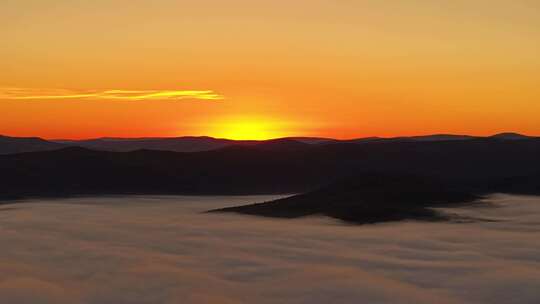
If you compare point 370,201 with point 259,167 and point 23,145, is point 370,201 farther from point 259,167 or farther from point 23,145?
point 23,145

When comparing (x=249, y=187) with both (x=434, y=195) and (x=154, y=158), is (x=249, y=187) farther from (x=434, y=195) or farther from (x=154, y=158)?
(x=434, y=195)

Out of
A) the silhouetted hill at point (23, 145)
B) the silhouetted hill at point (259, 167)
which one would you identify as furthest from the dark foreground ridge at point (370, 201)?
the silhouetted hill at point (23, 145)

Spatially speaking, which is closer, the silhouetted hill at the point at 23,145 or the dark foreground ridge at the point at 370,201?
the dark foreground ridge at the point at 370,201

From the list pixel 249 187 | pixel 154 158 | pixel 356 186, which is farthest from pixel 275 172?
pixel 356 186

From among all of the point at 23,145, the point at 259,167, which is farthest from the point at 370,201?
the point at 23,145

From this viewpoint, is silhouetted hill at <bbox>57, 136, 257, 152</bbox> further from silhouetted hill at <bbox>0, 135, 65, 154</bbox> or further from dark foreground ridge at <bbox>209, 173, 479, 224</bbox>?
dark foreground ridge at <bbox>209, 173, 479, 224</bbox>

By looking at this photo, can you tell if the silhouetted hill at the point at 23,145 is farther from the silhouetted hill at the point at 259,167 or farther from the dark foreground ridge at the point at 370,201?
the dark foreground ridge at the point at 370,201

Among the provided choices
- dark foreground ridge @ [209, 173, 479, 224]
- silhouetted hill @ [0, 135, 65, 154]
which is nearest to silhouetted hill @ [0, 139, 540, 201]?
dark foreground ridge @ [209, 173, 479, 224]

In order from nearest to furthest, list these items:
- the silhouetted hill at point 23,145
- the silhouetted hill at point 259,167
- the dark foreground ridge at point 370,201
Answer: the dark foreground ridge at point 370,201, the silhouetted hill at point 259,167, the silhouetted hill at point 23,145
